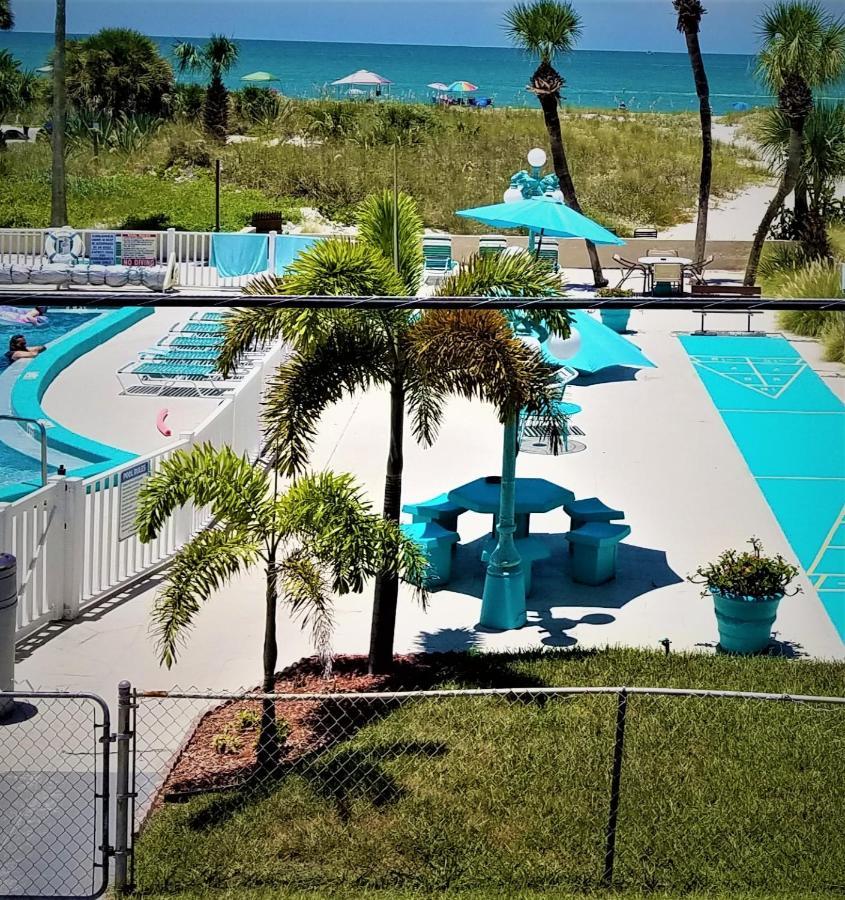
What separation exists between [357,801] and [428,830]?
527mm

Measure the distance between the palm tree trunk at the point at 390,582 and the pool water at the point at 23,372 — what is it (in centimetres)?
720

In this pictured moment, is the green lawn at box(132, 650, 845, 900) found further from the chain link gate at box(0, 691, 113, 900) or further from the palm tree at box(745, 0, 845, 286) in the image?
the palm tree at box(745, 0, 845, 286)

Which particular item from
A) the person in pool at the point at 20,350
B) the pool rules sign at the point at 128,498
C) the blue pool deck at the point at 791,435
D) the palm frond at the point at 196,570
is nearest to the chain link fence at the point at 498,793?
the palm frond at the point at 196,570

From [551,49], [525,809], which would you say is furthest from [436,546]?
[551,49]

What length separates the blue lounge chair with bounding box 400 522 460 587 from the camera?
38.5ft

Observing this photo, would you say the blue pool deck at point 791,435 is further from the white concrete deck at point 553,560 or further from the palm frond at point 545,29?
the palm frond at point 545,29

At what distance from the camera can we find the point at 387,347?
935 cm

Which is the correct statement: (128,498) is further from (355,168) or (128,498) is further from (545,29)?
(355,168)

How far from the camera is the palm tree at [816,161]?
31.8m

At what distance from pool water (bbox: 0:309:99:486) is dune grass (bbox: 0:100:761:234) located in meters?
11.1

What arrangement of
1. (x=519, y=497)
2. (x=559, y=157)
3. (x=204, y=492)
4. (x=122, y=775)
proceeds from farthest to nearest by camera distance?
(x=559, y=157) → (x=519, y=497) → (x=204, y=492) → (x=122, y=775)

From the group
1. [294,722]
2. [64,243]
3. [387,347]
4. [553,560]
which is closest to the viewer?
[294,722]

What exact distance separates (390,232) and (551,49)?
74.6ft

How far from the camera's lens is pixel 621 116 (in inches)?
2630
